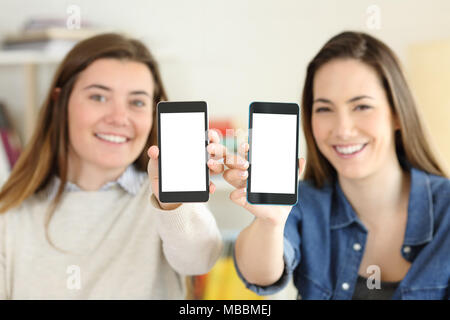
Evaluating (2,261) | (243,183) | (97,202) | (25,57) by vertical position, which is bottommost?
(2,261)

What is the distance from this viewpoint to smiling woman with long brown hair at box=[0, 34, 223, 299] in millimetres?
676

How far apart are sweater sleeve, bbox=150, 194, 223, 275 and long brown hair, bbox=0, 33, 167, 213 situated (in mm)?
133

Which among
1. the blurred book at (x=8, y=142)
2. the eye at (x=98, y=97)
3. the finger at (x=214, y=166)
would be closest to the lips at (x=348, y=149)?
the finger at (x=214, y=166)

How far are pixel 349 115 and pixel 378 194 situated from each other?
24 cm

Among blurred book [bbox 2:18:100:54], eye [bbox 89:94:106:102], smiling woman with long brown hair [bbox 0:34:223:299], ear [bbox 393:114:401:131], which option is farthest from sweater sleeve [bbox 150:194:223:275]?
blurred book [bbox 2:18:100:54]

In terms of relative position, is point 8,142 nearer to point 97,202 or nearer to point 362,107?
point 97,202

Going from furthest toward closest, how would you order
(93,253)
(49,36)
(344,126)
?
1. (49,36)
2. (93,253)
3. (344,126)

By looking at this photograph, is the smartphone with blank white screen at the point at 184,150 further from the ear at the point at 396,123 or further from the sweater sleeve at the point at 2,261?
the sweater sleeve at the point at 2,261

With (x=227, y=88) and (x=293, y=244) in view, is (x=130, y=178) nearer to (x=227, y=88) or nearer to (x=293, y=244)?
(x=293, y=244)

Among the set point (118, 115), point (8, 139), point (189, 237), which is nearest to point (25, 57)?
point (8, 139)

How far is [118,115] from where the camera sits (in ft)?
2.13

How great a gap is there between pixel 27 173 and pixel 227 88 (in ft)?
1.79

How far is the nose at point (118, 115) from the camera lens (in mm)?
639

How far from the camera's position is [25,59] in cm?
133
